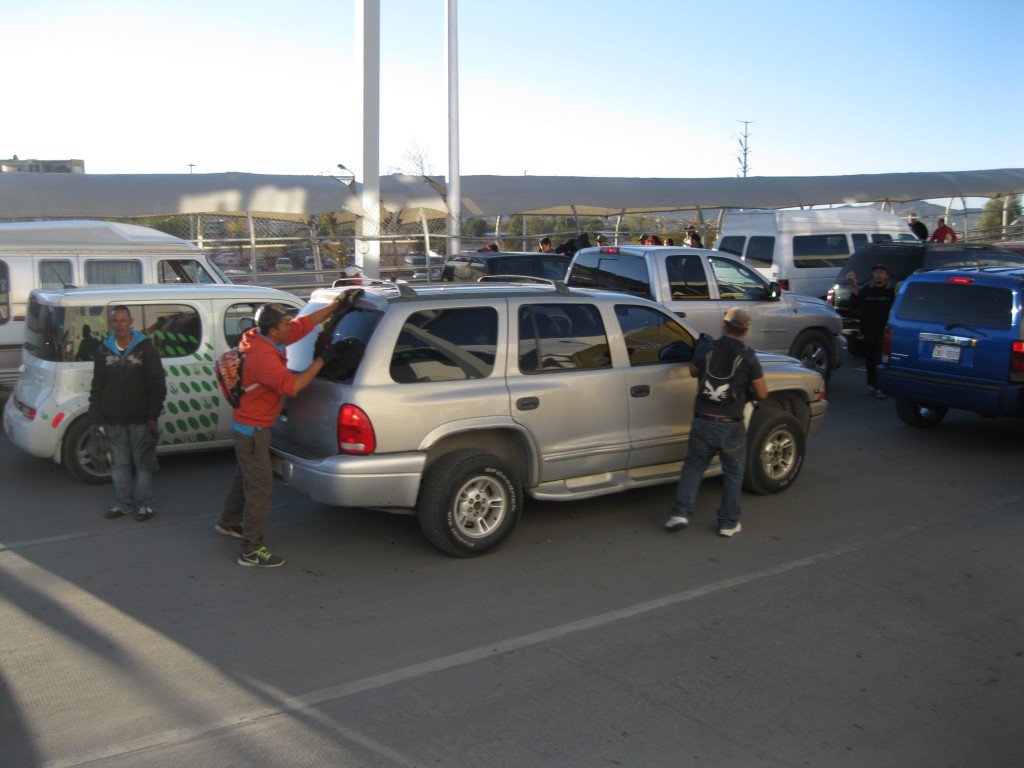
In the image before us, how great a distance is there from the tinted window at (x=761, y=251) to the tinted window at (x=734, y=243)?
0.17m

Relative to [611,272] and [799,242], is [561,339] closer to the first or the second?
[611,272]

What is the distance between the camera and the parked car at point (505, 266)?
1472 centimetres

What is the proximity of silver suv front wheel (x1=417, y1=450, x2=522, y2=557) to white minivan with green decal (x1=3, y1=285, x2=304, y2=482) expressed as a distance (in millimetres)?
3052

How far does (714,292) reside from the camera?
39.3 ft

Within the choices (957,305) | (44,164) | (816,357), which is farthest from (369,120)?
(44,164)

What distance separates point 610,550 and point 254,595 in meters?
2.42

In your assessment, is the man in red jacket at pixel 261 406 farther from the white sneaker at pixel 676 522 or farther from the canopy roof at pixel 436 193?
the canopy roof at pixel 436 193

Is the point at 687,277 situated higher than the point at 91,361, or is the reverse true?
the point at 687,277

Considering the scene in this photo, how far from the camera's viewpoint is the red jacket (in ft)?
19.6

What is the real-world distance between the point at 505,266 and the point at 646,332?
762cm

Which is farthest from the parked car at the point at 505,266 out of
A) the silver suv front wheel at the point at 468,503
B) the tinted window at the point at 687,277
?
the silver suv front wheel at the point at 468,503

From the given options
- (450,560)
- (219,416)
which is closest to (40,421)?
(219,416)

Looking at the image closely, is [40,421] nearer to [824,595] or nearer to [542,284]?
[542,284]

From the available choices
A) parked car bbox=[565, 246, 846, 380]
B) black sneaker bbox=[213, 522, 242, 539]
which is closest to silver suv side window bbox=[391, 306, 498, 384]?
black sneaker bbox=[213, 522, 242, 539]
